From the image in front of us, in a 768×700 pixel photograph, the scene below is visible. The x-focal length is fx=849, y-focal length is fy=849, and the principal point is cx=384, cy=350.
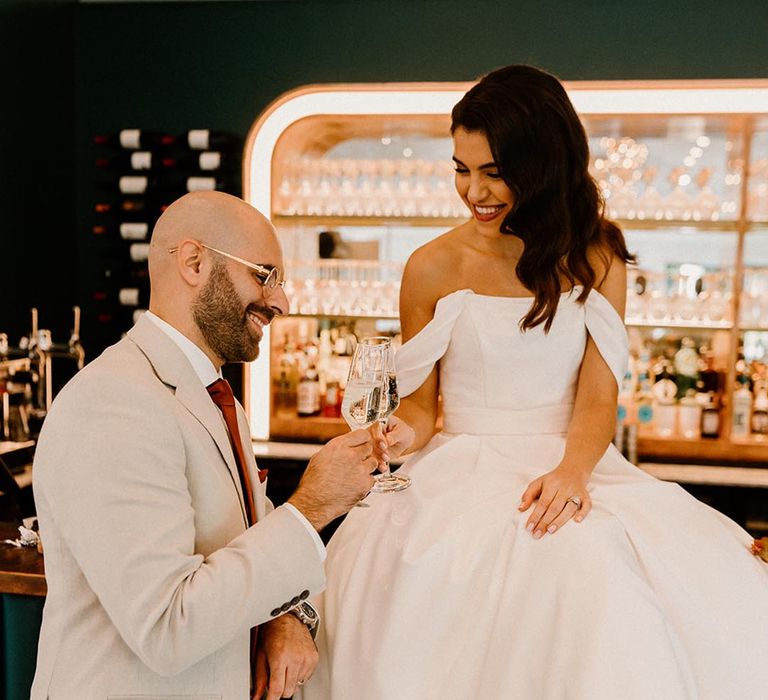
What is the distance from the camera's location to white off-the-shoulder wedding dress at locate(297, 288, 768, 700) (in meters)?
1.52

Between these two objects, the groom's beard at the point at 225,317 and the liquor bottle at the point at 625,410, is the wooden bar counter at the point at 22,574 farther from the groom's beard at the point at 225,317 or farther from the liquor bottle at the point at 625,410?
the liquor bottle at the point at 625,410

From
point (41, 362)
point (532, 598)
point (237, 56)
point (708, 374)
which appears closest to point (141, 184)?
point (237, 56)

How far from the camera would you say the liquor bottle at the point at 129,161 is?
4.43 metres

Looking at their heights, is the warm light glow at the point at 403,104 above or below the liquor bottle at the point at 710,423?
above

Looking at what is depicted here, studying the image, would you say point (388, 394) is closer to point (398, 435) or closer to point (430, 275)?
point (398, 435)

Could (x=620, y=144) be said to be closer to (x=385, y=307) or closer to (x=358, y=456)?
(x=385, y=307)

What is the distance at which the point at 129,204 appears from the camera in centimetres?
446

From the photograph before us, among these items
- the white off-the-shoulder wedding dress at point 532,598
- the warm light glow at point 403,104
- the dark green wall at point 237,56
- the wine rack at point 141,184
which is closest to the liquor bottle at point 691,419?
the warm light glow at point 403,104

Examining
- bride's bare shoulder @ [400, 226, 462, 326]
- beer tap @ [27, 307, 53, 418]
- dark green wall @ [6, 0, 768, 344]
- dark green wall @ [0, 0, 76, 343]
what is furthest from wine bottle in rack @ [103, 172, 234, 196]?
bride's bare shoulder @ [400, 226, 462, 326]

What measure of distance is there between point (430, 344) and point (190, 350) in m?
0.93

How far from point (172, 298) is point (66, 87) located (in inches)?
149

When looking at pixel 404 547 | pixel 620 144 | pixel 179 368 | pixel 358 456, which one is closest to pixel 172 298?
pixel 179 368

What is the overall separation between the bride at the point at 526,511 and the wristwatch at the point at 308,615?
8 cm

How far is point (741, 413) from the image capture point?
4.15 meters
